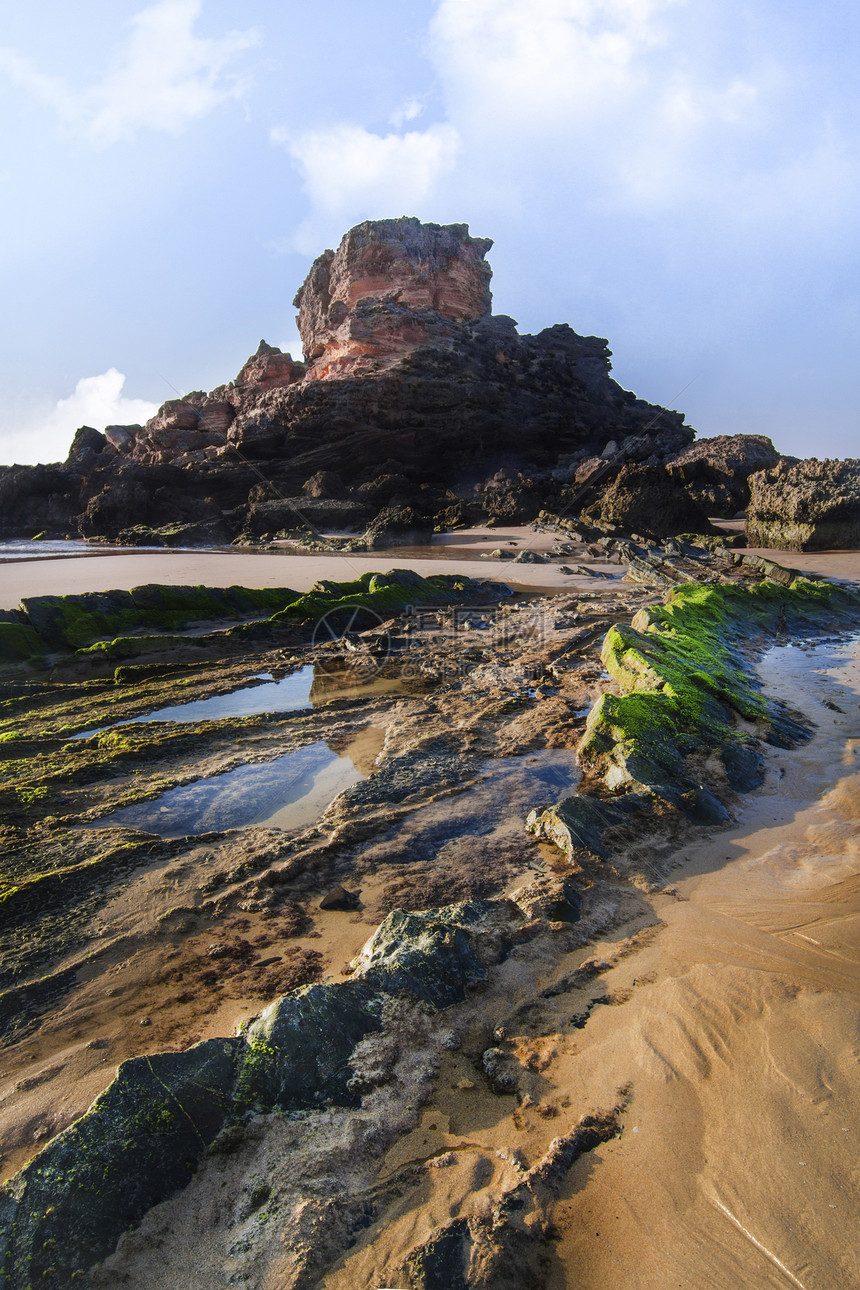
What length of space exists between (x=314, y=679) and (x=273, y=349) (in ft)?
155

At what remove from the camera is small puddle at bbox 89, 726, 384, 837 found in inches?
162

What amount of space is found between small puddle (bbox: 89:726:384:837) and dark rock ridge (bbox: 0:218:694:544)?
25.2m

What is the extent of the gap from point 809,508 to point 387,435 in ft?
78.0

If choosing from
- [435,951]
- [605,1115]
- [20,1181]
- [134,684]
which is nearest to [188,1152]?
[20,1181]

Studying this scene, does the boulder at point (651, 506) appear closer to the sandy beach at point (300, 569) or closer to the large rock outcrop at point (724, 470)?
the large rock outcrop at point (724, 470)

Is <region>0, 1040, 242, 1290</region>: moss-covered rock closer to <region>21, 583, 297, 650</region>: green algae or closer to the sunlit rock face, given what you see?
<region>21, 583, 297, 650</region>: green algae

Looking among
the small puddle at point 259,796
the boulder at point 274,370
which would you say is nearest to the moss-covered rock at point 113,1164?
the small puddle at point 259,796

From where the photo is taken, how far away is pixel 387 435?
118 ft

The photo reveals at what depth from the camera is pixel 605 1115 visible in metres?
1.95

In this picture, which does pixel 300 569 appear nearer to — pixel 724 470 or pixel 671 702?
pixel 671 702

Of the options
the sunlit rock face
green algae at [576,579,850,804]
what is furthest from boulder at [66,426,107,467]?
green algae at [576,579,850,804]

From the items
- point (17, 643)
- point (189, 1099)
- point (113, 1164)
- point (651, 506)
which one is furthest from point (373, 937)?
point (651, 506)

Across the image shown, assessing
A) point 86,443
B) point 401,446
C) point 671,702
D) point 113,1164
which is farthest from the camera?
point 86,443

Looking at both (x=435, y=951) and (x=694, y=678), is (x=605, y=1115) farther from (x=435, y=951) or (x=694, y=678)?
(x=694, y=678)
